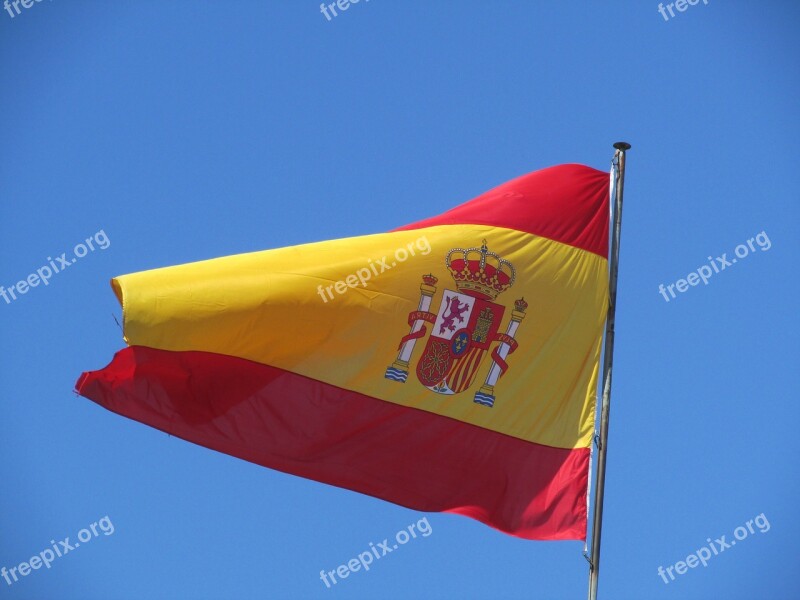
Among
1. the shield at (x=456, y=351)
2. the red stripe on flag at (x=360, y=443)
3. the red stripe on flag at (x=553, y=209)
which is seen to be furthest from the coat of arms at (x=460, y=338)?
the red stripe on flag at (x=553, y=209)

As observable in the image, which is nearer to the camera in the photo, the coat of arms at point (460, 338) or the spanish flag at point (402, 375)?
the spanish flag at point (402, 375)

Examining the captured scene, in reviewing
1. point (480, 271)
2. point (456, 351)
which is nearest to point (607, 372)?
point (456, 351)

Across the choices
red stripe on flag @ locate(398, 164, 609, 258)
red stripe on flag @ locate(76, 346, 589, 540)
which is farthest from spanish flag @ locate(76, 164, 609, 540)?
red stripe on flag @ locate(398, 164, 609, 258)

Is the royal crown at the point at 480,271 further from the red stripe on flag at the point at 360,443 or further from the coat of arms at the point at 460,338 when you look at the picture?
the red stripe on flag at the point at 360,443

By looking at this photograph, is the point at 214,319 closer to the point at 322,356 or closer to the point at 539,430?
the point at 322,356

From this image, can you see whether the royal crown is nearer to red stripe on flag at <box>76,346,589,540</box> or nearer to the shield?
the shield

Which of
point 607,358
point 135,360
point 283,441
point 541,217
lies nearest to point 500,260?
point 541,217

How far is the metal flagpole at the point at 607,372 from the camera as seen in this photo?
69.9 ft

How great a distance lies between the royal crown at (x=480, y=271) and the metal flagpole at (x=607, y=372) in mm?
1792

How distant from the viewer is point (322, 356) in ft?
76.8

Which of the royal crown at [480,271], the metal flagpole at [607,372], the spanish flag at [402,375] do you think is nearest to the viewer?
the metal flagpole at [607,372]

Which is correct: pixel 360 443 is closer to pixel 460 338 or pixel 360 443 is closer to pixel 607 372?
pixel 460 338

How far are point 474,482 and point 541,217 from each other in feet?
14.6

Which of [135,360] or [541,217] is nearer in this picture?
[135,360]
